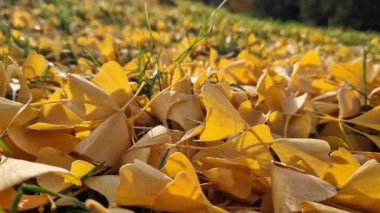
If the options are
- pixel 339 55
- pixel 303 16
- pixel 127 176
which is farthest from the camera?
pixel 303 16

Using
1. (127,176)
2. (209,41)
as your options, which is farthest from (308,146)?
(209,41)

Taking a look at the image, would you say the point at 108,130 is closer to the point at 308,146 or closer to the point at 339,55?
the point at 308,146

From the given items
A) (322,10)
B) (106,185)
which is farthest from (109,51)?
(322,10)

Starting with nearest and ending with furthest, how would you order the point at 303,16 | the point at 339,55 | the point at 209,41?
the point at 209,41
the point at 339,55
the point at 303,16

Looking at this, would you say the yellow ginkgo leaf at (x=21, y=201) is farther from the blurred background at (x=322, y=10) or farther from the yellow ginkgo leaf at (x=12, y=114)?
the blurred background at (x=322, y=10)

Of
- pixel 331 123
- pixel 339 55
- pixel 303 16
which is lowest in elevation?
pixel 303 16

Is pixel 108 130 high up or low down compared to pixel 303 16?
up

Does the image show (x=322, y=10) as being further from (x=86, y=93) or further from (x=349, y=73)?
(x=86, y=93)
